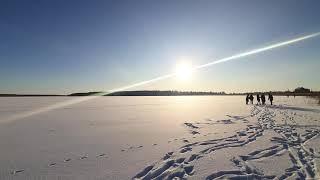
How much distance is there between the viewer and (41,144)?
892 cm

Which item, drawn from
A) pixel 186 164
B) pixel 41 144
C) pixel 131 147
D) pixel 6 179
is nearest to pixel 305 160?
pixel 186 164

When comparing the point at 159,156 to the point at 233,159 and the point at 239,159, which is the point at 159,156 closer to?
the point at 233,159

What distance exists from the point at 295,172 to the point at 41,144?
7.41 meters

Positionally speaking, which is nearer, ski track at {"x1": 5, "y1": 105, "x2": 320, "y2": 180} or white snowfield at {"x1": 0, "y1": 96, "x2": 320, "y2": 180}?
ski track at {"x1": 5, "y1": 105, "x2": 320, "y2": 180}

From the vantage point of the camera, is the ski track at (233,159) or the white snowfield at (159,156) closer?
the ski track at (233,159)

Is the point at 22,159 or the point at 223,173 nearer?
the point at 223,173

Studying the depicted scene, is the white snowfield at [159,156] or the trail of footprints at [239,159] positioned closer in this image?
the trail of footprints at [239,159]

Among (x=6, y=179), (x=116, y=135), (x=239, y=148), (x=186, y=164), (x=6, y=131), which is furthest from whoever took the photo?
(x=6, y=131)

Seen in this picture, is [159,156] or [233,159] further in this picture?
[159,156]

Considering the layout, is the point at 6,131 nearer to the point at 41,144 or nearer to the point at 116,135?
the point at 41,144

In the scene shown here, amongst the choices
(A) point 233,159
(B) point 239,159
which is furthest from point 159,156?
(B) point 239,159

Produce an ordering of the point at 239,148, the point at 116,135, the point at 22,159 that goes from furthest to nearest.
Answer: the point at 116,135 < the point at 239,148 < the point at 22,159

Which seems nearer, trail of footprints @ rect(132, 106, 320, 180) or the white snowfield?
trail of footprints @ rect(132, 106, 320, 180)

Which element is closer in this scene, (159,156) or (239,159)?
(239,159)
